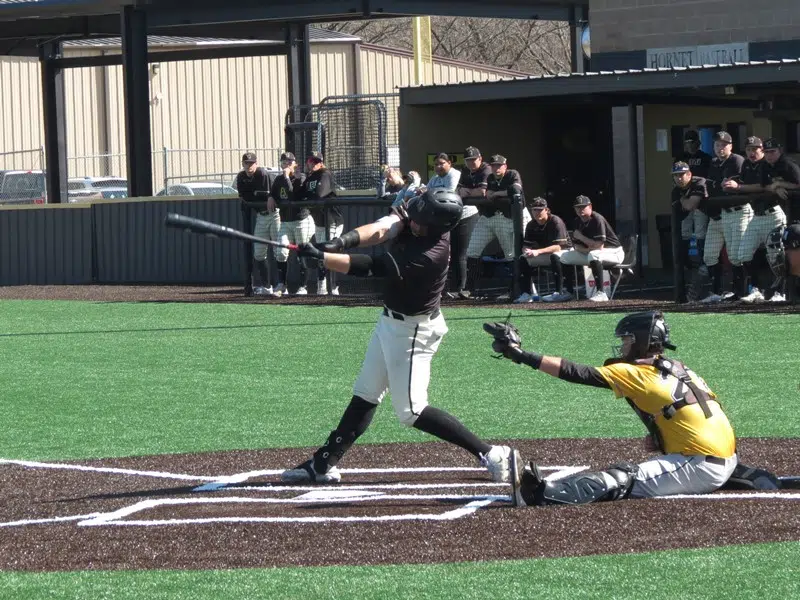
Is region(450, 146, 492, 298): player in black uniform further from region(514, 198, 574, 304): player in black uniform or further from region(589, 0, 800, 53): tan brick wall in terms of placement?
region(589, 0, 800, 53): tan brick wall

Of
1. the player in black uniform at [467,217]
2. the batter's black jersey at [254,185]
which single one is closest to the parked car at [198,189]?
the batter's black jersey at [254,185]

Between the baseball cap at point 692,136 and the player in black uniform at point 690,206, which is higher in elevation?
the baseball cap at point 692,136

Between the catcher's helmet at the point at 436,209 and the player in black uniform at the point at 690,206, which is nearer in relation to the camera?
the catcher's helmet at the point at 436,209

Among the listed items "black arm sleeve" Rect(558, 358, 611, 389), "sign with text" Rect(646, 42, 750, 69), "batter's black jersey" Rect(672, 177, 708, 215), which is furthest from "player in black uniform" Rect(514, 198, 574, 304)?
"black arm sleeve" Rect(558, 358, 611, 389)

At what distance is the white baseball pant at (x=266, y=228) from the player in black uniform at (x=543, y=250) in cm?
372

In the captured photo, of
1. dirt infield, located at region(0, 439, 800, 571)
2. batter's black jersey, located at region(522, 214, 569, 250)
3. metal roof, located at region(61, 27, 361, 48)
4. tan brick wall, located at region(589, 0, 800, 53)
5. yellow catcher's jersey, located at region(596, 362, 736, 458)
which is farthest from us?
metal roof, located at region(61, 27, 361, 48)

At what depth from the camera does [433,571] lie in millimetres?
5836

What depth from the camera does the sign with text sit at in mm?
22109

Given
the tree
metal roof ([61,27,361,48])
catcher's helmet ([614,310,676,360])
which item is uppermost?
the tree

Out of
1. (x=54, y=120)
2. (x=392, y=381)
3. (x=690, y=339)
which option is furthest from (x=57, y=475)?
(x=54, y=120)

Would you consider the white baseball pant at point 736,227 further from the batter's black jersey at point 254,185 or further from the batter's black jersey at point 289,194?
the batter's black jersey at point 254,185

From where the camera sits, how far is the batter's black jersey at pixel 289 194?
19686 millimetres

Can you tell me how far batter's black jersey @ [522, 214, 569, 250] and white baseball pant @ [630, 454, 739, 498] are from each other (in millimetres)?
10810

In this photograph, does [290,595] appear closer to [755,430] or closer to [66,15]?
[755,430]
